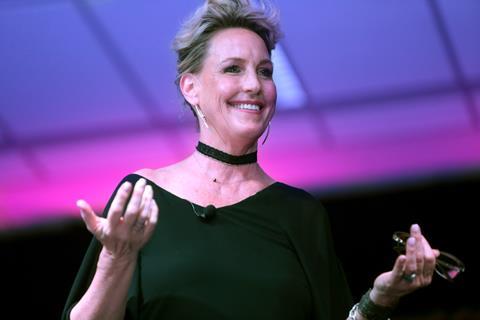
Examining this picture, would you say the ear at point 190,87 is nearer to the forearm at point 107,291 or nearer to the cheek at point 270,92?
the cheek at point 270,92

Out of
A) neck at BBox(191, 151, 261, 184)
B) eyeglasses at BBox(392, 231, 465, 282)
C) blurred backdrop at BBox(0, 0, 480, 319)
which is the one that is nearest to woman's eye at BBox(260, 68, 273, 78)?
neck at BBox(191, 151, 261, 184)

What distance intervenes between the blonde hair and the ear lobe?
13 mm

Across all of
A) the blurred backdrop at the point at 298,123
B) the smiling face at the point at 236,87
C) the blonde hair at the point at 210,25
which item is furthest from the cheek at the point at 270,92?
the blurred backdrop at the point at 298,123

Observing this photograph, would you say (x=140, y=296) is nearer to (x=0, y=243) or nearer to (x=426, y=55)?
(x=0, y=243)

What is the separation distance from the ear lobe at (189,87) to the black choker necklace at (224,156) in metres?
0.11

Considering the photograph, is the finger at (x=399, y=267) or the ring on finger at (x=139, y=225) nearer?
the ring on finger at (x=139, y=225)

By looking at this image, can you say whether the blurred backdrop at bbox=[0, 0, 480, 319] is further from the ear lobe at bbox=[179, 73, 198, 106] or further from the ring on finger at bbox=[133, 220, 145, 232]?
the ring on finger at bbox=[133, 220, 145, 232]

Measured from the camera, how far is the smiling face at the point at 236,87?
239 cm

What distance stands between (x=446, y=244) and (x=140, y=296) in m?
2.02

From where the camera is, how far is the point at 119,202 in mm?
1915

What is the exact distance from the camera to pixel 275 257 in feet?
7.59

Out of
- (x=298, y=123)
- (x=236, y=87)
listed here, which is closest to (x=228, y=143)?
(x=236, y=87)

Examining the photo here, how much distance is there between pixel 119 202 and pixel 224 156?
1.83 ft

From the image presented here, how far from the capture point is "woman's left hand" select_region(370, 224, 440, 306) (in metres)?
2.08
